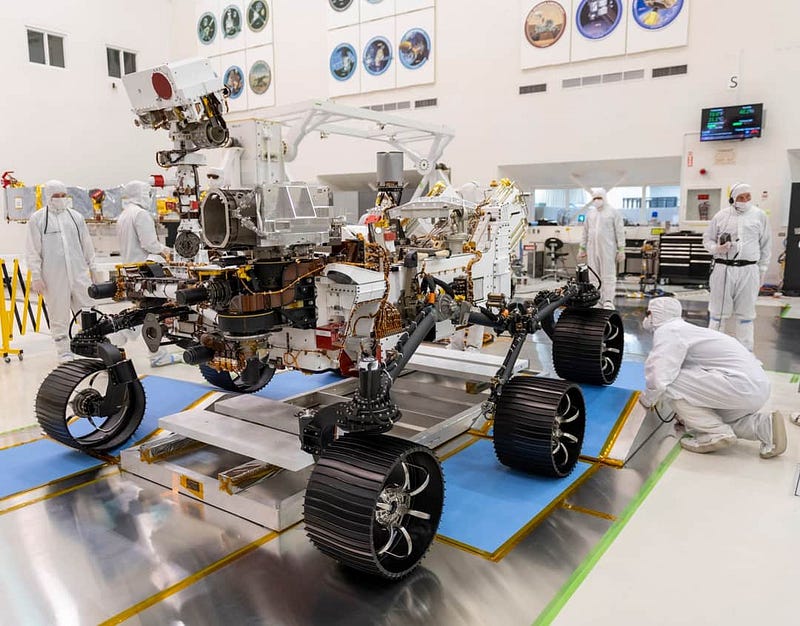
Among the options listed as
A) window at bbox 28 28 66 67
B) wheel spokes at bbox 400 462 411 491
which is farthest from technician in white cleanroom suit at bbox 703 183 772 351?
window at bbox 28 28 66 67

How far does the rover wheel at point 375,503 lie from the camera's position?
2654 millimetres

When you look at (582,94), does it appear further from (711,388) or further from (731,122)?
(711,388)

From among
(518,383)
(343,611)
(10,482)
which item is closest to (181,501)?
(10,482)

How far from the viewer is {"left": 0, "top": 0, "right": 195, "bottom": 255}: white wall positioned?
576 inches

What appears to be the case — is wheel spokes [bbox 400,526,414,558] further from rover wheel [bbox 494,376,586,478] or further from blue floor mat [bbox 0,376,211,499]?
blue floor mat [bbox 0,376,211,499]

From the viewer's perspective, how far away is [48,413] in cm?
417

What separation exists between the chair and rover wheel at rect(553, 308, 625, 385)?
7813 mm

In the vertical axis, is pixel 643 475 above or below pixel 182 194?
below

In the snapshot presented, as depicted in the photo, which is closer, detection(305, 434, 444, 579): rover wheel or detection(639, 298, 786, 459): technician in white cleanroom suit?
detection(305, 434, 444, 579): rover wheel

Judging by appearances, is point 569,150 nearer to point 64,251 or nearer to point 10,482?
point 64,251

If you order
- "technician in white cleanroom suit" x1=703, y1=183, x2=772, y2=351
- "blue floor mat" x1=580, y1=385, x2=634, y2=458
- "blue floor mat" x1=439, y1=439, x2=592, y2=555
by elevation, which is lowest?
"blue floor mat" x1=439, y1=439, x2=592, y2=555

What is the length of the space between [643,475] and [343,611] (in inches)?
89.9

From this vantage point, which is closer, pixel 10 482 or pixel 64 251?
pixel 10 482

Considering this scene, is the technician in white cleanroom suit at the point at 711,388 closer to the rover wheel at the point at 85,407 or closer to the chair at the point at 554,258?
the rover wheel at the point at 85,407
